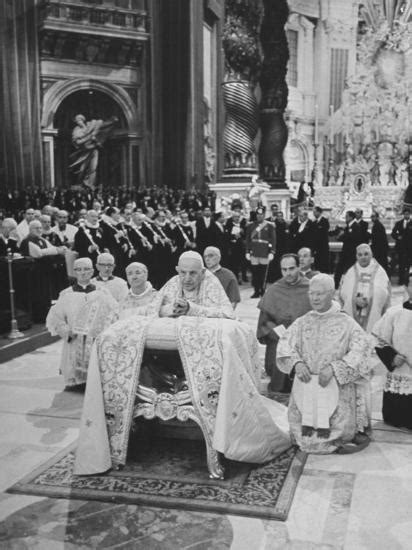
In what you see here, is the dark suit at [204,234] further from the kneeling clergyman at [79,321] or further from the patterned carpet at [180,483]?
the patterned carpet at [180,483]

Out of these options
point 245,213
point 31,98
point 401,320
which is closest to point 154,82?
point 31,98

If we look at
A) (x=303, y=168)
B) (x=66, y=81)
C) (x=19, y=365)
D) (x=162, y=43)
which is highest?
(x=162, y=43)

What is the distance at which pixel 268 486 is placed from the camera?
13.7ft

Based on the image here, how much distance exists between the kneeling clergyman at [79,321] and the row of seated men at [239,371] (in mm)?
1602

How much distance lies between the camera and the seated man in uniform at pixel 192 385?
4.28m

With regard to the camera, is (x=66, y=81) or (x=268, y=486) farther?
(x=66, y=81)

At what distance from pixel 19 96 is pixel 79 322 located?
1287cm

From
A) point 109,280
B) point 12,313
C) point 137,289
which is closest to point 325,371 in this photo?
point 137,289

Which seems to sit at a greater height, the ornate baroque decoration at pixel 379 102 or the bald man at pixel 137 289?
the ornate baroque decoration at pixel 379 102

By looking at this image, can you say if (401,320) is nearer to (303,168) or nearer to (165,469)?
(165,469)

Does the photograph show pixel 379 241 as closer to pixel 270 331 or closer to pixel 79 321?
pixel 270 331

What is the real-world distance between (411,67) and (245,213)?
72.1ft

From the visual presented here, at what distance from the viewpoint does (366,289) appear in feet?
25.7

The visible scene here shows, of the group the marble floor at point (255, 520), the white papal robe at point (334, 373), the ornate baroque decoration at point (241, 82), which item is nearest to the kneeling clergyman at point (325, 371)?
the white papal robe at point (334, 373)
